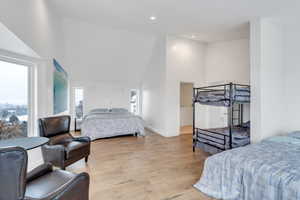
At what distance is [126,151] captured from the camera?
413 centimetres

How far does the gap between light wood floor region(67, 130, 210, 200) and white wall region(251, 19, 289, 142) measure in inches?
60.9

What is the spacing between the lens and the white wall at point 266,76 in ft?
12.0

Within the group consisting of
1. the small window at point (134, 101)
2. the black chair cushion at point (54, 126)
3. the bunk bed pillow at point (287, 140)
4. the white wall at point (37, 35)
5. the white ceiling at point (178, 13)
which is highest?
the white ceiling at point (178, 13)

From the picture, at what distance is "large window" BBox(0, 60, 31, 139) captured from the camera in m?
2.52

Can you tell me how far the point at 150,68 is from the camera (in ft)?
22.5

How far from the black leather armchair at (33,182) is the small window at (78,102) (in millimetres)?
5127

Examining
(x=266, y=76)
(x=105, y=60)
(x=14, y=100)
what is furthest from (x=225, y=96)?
(x=105, y=60)

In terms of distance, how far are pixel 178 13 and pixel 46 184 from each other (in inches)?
158

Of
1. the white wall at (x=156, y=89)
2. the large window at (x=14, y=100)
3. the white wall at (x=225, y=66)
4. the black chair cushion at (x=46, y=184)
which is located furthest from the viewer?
the white wall at (x=156, y=89)

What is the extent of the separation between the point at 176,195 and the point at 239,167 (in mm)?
920

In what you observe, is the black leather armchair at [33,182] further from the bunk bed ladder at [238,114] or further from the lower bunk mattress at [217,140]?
the bunk bed ladder at [238,114]

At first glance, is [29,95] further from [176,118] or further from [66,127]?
[176,118]

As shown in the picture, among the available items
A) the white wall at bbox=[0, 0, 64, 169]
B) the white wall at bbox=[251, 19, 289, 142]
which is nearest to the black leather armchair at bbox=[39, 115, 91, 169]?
the white wall at bbox=[0, 0, 64, 169]

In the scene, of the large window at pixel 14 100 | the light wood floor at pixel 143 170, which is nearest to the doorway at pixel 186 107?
the light wood floor at pixel 143 170
